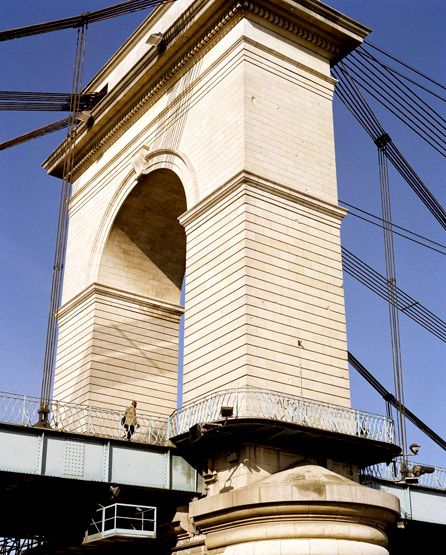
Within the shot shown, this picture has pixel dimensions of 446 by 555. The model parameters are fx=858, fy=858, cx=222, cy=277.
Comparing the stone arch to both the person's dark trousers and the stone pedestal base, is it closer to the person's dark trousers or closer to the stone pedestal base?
the person's dark trousers

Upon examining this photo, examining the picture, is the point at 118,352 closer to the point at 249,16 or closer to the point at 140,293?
the point at 140,293

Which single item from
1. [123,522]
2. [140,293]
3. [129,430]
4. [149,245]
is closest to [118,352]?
[140,293]

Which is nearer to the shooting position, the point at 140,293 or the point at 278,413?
the point at 278,413

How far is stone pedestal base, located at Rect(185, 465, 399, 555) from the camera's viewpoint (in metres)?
21.3

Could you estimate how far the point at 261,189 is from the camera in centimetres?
2670

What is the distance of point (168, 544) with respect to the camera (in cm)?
2459

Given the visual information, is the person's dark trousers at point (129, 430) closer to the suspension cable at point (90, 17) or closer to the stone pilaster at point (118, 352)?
the stone pilaster at point (118, 352)

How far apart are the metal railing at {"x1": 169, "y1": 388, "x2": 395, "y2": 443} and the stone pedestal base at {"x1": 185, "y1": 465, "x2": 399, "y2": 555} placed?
5.83ft

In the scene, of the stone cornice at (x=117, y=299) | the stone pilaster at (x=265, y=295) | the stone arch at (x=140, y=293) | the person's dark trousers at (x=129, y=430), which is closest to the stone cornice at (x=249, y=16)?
the stone arch at (x=140, y=293)

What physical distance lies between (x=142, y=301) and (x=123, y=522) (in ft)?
36.7

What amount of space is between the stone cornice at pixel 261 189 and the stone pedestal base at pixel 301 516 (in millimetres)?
9002

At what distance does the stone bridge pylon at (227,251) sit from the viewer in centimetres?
2269

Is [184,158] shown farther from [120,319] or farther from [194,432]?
[194,432]

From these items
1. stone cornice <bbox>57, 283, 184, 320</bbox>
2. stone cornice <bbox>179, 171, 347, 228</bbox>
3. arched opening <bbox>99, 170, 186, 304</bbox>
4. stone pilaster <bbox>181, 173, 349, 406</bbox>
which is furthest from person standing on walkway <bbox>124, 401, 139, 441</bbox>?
arched opening <bbox>99, 170, 186, 304</bbox>
